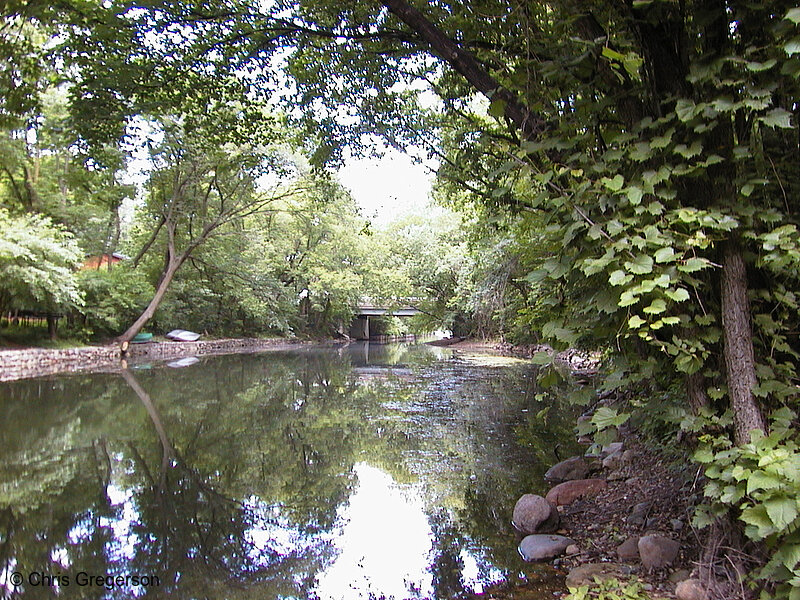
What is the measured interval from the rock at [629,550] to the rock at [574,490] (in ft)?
3.81

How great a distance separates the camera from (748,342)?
2512 millimetres

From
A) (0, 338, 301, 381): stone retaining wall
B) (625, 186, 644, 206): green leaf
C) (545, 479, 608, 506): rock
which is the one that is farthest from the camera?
(0, 338, 301, 381): stone retaining wall

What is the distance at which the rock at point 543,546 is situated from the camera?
364cm

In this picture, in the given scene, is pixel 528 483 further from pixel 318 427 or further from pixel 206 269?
pixel 206 269

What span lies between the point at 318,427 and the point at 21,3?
6.28 meters

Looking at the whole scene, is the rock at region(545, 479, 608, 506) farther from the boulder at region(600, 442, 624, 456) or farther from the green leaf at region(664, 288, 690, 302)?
the green leaf at region(664, 288, 690, 302)

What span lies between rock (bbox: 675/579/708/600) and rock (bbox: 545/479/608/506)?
6.19 ft

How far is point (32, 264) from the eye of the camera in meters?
14.4

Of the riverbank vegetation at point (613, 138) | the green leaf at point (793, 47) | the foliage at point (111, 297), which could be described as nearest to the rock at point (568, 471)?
the riverbank vegetation at point (613, 138)

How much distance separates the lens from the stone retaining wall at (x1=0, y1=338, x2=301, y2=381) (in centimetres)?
1451

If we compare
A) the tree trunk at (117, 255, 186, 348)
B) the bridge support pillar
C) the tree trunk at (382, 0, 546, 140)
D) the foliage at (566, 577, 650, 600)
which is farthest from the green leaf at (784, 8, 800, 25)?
the bridge support pillar

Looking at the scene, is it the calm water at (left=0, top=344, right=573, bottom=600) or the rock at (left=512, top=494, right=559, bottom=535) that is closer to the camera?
the calm water at (left=0, top=344, right=573, bottom=600)

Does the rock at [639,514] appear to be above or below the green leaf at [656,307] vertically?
below

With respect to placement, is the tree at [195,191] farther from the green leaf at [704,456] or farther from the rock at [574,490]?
the green leaf at [704,456]
